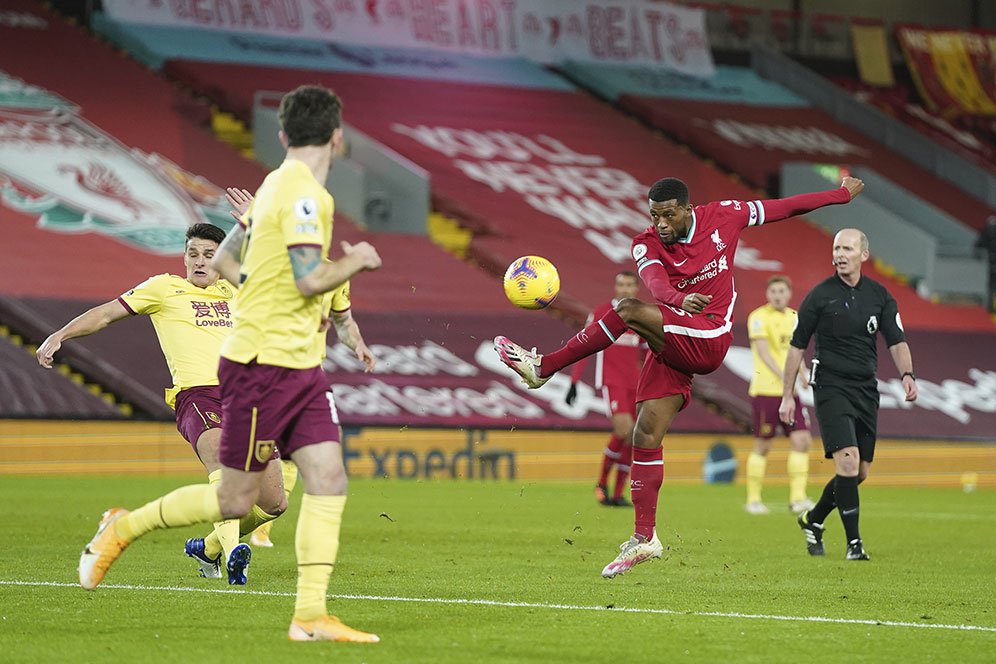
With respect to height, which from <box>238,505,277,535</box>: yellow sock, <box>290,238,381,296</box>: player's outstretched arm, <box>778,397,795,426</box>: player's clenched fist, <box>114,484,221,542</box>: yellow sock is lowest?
<box>778,397,795,426</box>: player's clenched fist

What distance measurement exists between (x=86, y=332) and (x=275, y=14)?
23880mm

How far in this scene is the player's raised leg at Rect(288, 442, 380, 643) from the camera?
646 centimetres

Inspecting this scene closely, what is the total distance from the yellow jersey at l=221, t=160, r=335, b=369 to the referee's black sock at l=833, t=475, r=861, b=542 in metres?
5.90

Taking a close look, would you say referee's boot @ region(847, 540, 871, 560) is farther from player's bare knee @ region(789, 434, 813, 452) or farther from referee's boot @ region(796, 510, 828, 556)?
player's bare knee @ region(789, 434, 813, 452)

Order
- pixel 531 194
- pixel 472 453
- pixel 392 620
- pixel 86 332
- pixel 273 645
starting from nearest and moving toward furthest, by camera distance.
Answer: pixel 273 645 → pixel 392 620 → pixel 86 332 → pixel 472 453 → pixel 531 194

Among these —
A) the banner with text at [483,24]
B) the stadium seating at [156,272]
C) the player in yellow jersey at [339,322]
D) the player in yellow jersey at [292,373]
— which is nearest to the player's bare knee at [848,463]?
the player in yellow jersey at [339,322]

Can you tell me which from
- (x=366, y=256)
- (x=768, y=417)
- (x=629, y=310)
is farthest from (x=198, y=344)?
(x=768, y=417)

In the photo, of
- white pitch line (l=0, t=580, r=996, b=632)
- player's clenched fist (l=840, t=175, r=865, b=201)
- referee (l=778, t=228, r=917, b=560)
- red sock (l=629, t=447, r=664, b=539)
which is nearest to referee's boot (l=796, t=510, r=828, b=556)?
referee (l=778, t=228, r=917, b=560)

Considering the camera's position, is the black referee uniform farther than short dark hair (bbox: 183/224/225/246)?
Yes

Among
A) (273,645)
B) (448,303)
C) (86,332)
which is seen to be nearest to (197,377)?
(86,332)

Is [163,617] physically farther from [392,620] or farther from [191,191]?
[191,191]

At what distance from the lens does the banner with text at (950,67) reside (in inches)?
1483

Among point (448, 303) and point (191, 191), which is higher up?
point (191, 191)

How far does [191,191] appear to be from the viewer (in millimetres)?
26438
